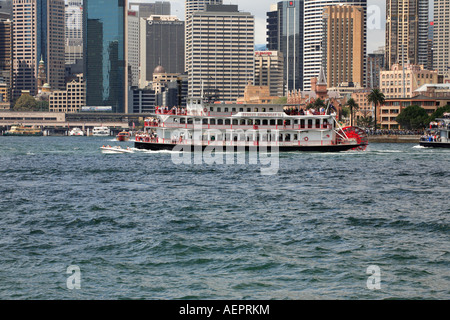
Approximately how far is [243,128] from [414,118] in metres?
94.4

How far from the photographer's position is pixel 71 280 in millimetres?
26297

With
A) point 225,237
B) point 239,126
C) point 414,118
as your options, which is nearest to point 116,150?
point 239,126

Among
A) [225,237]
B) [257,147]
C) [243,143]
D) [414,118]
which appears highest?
[414,118]

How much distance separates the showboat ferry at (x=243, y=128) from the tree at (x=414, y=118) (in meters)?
84.0

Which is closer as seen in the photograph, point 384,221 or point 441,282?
point 441,282

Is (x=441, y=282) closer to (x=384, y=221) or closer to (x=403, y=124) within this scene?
(x=384, y=221)

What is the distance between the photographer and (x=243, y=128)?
10044 centimetres

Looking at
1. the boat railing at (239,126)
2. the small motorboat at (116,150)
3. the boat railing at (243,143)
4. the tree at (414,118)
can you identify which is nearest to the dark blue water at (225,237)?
the boat railing at (243,143)

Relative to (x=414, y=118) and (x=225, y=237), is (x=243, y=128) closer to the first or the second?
(x=225, y=237)

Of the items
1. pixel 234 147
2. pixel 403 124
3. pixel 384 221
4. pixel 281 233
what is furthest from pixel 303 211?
pixel 403 124

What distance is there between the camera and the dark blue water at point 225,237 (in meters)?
25.9

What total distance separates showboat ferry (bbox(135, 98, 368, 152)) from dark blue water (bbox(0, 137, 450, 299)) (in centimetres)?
3425

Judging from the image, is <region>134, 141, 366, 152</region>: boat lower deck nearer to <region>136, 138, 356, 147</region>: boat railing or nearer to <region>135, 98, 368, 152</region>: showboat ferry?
<region>135, 98, 368, 152</region>: showboat ferry

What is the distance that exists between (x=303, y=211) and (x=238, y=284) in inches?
711
